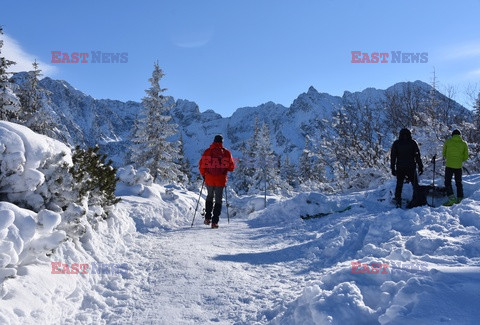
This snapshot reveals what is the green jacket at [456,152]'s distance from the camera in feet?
33.2

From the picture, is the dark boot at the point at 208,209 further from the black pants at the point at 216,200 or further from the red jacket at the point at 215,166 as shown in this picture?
the red jacket at the point at 215,166

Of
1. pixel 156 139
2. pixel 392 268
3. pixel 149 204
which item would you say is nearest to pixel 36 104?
pixel 156 139

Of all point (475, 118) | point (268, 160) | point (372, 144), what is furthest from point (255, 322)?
point (268, 160)

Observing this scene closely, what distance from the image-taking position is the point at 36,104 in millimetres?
25328

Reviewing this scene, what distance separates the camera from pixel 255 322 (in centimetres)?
357

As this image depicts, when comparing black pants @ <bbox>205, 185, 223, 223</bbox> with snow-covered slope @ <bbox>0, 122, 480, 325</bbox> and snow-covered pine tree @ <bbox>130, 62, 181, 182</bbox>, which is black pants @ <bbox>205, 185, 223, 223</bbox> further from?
snow-covered pine tree @ <bbox>130, 62, 181, 182</bbox>

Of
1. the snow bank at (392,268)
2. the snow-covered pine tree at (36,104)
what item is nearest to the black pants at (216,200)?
the snow bank at (392,268)

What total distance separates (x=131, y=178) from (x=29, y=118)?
15.0 metres

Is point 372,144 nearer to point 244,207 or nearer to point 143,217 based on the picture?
point 244,207

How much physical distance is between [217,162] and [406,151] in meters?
5.11

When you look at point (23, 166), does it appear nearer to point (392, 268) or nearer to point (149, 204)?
point (392, 268)

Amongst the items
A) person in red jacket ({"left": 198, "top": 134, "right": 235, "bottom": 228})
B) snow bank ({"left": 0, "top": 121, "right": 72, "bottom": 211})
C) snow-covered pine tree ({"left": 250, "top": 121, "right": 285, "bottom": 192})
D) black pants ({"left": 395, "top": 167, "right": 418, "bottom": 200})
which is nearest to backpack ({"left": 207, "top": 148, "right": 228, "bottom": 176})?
person in red jacket ({"left": 198, "top": 134, "right": 235, "bottom": 228})

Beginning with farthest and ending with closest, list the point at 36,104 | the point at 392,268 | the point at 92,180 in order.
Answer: the point at 36,104, the point at 92,180, the point at 392,268

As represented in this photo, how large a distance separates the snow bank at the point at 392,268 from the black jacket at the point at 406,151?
168 cm
